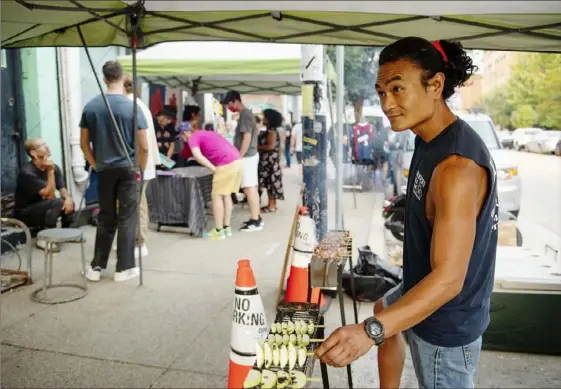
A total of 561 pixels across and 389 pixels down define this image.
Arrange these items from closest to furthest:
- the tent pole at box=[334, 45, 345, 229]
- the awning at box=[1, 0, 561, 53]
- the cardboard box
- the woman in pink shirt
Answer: the awning at box=[1, 0, 561, 53] < the cardboard box < the tent pole at box=[334, 45, 345, 229] < the woman in pink shirt

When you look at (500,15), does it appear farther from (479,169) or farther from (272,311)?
(272,311)

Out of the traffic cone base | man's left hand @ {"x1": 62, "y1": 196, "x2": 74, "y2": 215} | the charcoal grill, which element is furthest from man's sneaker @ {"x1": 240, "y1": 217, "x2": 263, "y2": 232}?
the traffic cone base

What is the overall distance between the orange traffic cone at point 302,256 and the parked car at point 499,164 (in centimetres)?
398

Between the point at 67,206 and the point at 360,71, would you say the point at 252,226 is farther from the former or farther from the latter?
the point at 360,71

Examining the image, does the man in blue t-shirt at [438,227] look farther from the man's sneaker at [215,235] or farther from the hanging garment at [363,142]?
the hanging garment at [363,142]

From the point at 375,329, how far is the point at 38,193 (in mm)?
6072

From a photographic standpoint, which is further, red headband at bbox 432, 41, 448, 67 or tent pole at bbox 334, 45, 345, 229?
tent pole at bbox 334, 45, 345, 229

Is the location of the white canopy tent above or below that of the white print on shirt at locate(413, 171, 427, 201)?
above

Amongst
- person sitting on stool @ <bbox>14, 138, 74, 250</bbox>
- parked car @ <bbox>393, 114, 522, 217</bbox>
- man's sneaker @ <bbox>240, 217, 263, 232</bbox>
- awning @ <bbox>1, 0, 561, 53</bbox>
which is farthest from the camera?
parked car @ <bbox>393, 114, 522, 217</bbox>

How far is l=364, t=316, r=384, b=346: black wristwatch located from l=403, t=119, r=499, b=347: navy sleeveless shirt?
43 centimetres

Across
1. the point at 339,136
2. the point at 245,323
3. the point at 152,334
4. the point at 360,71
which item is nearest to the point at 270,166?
the point at 339,136

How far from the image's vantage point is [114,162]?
520 cm

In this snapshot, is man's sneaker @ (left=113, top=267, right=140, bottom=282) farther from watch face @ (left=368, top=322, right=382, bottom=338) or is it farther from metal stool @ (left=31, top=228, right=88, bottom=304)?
watch face @ (left=368, top=322, right=382, bottom=338)

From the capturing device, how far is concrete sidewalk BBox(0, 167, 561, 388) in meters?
3.44
